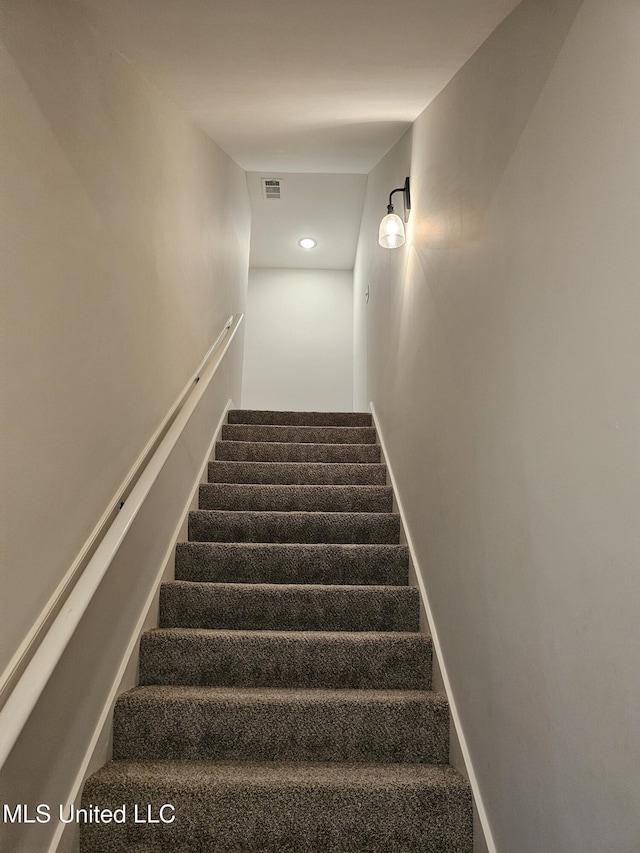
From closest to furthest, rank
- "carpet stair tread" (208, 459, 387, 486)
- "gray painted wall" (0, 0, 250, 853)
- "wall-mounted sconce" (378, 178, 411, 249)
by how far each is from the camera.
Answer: "gray painted wall" (0, 0, 250, 853) < "wall-mounted sconce" (378, 178, 411, 249) < "carpet stair tread" (208, 459, 387, 486)

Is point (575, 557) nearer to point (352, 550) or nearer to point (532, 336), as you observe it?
point (532, 336)

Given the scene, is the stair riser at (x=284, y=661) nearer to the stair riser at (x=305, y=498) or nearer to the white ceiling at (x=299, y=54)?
the stair riser at (x=305, y=498)

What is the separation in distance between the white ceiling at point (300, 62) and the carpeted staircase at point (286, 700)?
1778 millimetres

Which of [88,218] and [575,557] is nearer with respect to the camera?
[575,557]

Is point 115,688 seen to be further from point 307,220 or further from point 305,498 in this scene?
point 307,220

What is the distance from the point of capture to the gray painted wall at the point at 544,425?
1.02 meters

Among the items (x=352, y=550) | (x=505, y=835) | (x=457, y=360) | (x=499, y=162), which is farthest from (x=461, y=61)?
(x=505, y=835)

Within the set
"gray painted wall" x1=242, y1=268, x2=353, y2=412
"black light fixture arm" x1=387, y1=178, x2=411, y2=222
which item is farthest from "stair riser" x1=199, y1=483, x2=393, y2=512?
"gray painted wall" x1=242, y1=268, x2=353, y2=412

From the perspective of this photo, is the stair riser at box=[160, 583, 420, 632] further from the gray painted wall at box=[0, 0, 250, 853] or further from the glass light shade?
the glass light shade

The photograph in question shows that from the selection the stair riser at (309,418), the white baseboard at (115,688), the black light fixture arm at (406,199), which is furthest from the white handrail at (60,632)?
the stair riser at (309,418)

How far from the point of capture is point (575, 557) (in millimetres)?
1164

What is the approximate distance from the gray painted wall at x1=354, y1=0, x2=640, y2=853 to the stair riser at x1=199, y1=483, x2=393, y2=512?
34.8 inches

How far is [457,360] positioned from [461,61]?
101 centimetres

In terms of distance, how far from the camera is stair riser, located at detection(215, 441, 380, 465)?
12.3 ft
